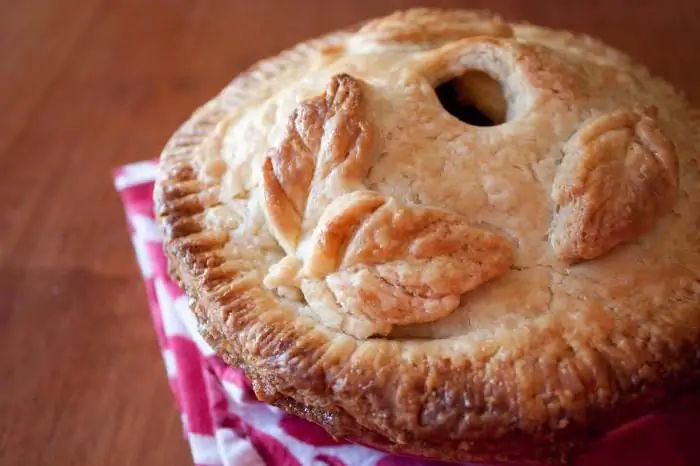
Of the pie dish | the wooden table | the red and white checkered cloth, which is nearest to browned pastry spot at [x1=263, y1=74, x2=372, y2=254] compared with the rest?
the pie dish

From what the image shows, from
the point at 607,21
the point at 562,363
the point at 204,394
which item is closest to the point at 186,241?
the point at 204,394

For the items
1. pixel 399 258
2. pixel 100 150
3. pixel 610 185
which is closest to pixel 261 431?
pixel 399 258

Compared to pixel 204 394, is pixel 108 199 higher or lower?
higher

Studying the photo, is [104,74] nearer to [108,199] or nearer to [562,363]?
[108,199]

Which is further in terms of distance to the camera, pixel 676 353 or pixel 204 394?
pixel 204 394

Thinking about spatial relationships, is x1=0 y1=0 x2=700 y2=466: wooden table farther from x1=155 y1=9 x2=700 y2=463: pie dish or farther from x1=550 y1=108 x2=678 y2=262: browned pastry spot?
x1=550 y1=108 x2=678 y2=262: browned pastry spot

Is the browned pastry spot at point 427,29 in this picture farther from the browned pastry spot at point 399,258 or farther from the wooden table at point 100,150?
the wooden table at point 100,150

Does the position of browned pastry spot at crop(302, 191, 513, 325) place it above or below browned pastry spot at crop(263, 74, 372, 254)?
below
